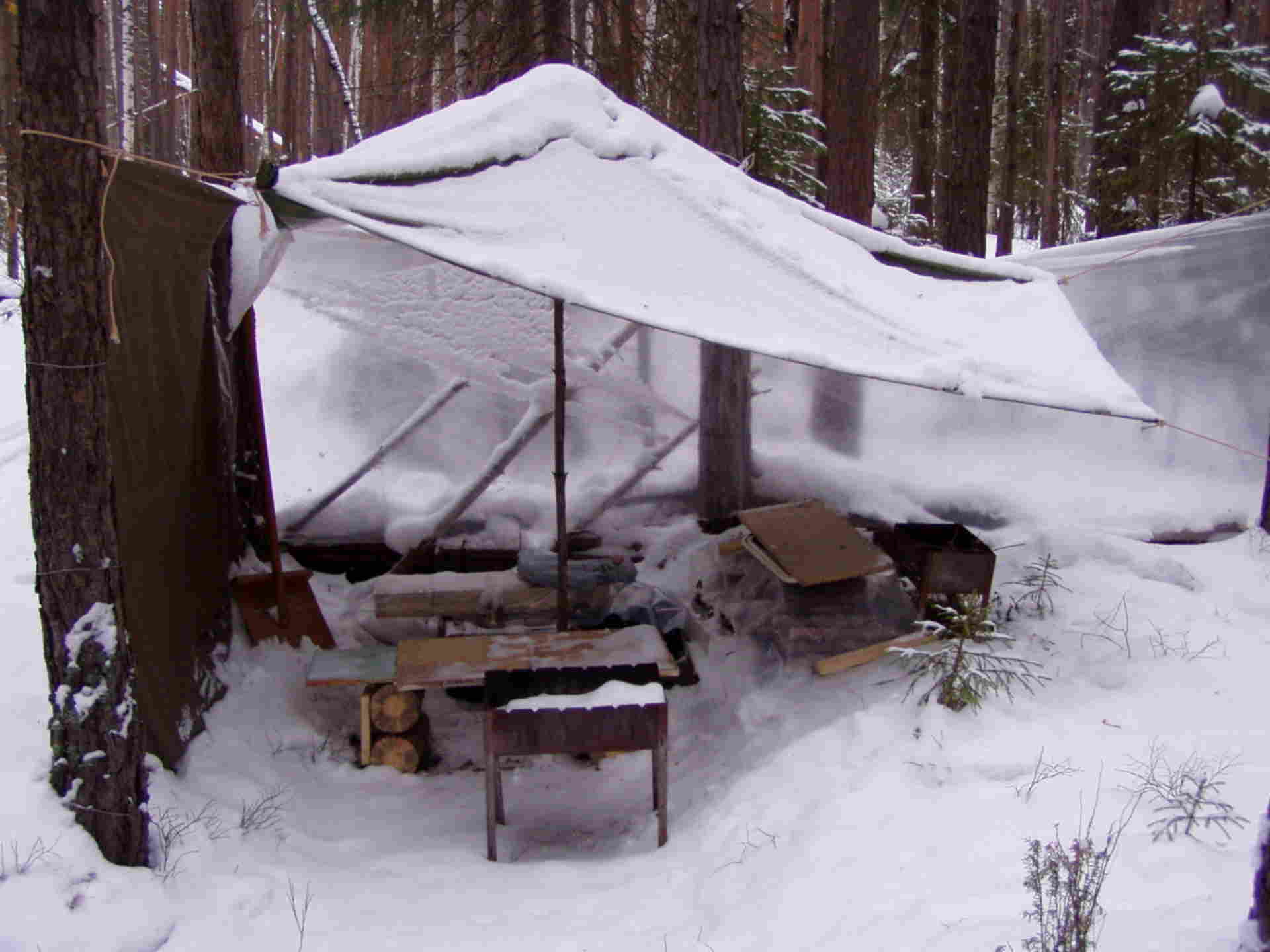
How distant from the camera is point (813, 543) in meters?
5.46

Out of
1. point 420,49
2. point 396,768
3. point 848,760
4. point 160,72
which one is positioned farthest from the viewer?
point 160,72

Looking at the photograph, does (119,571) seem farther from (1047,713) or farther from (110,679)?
(1047,713)

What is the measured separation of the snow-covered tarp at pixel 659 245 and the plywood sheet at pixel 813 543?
4.39 ft

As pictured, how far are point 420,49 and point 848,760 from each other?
6.62m

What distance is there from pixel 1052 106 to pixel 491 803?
1918 cm

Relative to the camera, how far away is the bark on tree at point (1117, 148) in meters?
11.1

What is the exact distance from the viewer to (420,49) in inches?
323

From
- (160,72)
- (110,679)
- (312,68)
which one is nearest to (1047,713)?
(110,679)

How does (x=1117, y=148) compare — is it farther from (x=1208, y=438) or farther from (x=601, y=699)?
(x=601, y=699)

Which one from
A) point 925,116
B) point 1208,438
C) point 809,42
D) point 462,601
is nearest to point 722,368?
point 462,601

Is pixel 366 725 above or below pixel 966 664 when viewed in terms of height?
below

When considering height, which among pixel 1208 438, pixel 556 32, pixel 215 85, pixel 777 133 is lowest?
pixel 1208 438

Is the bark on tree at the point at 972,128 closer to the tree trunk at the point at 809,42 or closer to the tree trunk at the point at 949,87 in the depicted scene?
the tree trunk at the point at 949,87

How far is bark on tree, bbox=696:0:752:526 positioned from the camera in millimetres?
6219
